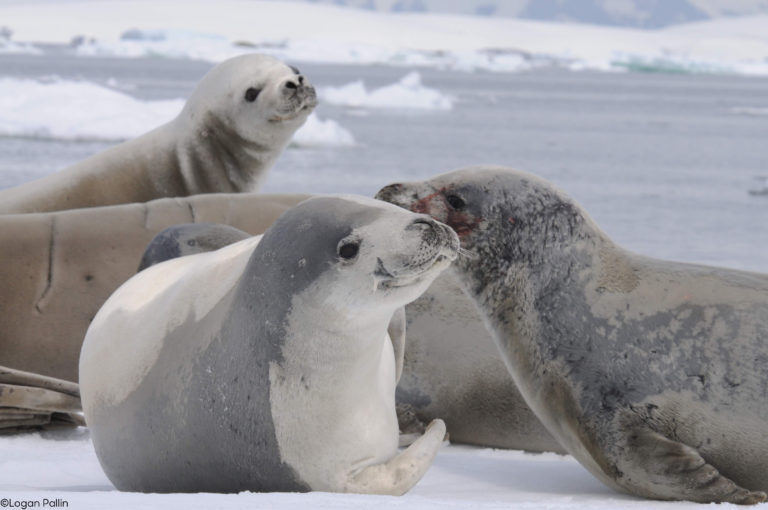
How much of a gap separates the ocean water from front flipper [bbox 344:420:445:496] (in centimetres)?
552

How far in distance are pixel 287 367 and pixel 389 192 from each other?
0.82 metres

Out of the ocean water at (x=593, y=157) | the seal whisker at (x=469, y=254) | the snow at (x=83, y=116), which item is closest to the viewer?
the seal whisker at (x=469, y=254)

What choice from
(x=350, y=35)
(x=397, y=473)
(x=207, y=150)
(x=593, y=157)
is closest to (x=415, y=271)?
(x=397, y=473)

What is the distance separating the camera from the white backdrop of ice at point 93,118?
52.5ft

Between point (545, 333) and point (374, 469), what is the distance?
2.27 ft

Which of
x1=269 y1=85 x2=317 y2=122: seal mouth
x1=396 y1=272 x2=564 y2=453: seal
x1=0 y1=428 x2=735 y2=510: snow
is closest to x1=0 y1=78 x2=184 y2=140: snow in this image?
x1=269 y1=85 x2=317 y2=122: seal mouth

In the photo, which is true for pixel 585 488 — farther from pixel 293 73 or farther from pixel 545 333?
pixel 293 73

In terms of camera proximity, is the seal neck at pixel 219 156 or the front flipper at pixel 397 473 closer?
the front flipper at pixel 397 473

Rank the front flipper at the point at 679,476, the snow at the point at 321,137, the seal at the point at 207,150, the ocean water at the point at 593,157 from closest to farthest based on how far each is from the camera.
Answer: the front flipper at the point at 679,476
the seal at the point at 207,150
the ocean water at the point at 593,157
the snow at the point at 321,137

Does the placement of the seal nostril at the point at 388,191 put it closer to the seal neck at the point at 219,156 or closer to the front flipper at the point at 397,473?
the front flipper at the point at 397,473

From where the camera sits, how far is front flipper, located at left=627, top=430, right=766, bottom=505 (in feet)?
9.14

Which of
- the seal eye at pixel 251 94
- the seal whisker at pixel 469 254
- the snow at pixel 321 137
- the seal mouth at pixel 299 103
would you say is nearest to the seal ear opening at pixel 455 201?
the seal whisker at pixel 469 254

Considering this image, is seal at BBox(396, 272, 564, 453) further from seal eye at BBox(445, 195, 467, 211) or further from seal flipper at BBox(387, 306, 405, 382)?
seal flipper at BBox(387, 306, 405, 382)

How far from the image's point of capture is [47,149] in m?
15.0
